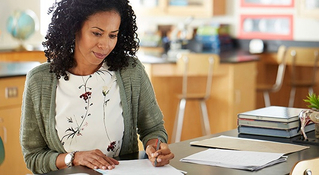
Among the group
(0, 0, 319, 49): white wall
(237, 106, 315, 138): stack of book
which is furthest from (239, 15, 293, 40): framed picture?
(237, 106, 315, 138): stack of book

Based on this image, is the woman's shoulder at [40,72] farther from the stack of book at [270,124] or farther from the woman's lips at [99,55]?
the stack of book at [270,124]

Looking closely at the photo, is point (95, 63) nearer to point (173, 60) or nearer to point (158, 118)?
point (158, 118)

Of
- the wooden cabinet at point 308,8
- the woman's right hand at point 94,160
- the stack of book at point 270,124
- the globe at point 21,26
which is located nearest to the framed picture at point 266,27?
the wooden cabinet at point 308,8

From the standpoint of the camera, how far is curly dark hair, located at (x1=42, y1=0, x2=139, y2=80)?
1.96 metres

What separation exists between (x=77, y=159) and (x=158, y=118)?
1.46 ft

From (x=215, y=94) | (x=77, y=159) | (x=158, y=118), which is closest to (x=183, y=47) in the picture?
(x=215, y=94)

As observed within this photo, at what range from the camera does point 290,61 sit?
5746 mm

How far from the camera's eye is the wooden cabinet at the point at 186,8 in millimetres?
6398

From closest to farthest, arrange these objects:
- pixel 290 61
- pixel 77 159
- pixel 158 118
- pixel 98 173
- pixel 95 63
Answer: pixel 98 173, pixel 77 159, pixel 95 63, pixel 158 118, pixel 290 61

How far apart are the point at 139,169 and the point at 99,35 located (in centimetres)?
50

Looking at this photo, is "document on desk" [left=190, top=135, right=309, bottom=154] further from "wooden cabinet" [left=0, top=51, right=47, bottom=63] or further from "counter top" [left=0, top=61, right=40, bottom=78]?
"wooden cabinet" [left=0, top=51, right=47, bottom=63]

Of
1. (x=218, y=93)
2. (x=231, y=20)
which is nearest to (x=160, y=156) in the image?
(x=218, y=93)

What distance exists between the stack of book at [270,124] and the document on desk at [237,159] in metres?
0.33

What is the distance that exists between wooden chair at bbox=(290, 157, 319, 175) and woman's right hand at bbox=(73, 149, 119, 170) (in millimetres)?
528
